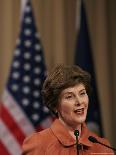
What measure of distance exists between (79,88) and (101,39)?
2.22m

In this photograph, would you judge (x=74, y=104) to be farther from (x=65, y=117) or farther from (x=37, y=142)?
(x=37, y=142)

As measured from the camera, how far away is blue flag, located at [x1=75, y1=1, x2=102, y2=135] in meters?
3.44

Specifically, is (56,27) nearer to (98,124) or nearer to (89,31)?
(89,31)

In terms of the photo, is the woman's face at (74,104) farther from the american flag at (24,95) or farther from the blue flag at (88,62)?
the blue flag at (88,62)

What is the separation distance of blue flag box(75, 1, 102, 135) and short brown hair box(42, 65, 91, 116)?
1.66 metres

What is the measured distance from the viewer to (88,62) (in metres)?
3.54

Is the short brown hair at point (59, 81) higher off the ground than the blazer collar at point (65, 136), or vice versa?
the short brown hair at point (59, 81)

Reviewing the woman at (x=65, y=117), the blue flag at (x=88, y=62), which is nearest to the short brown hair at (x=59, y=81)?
the woman at (x=65, y=117)

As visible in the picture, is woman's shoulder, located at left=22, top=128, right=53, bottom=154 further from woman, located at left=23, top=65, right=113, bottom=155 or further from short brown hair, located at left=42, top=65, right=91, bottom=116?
short brown hair, located at left=42, top=65, right=91, bottom=116

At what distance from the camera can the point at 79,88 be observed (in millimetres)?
1722

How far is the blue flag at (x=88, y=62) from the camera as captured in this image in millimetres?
3439

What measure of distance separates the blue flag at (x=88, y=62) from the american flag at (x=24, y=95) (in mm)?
370

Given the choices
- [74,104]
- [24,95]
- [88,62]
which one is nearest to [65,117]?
[74,104]

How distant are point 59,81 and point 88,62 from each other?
1841mm
